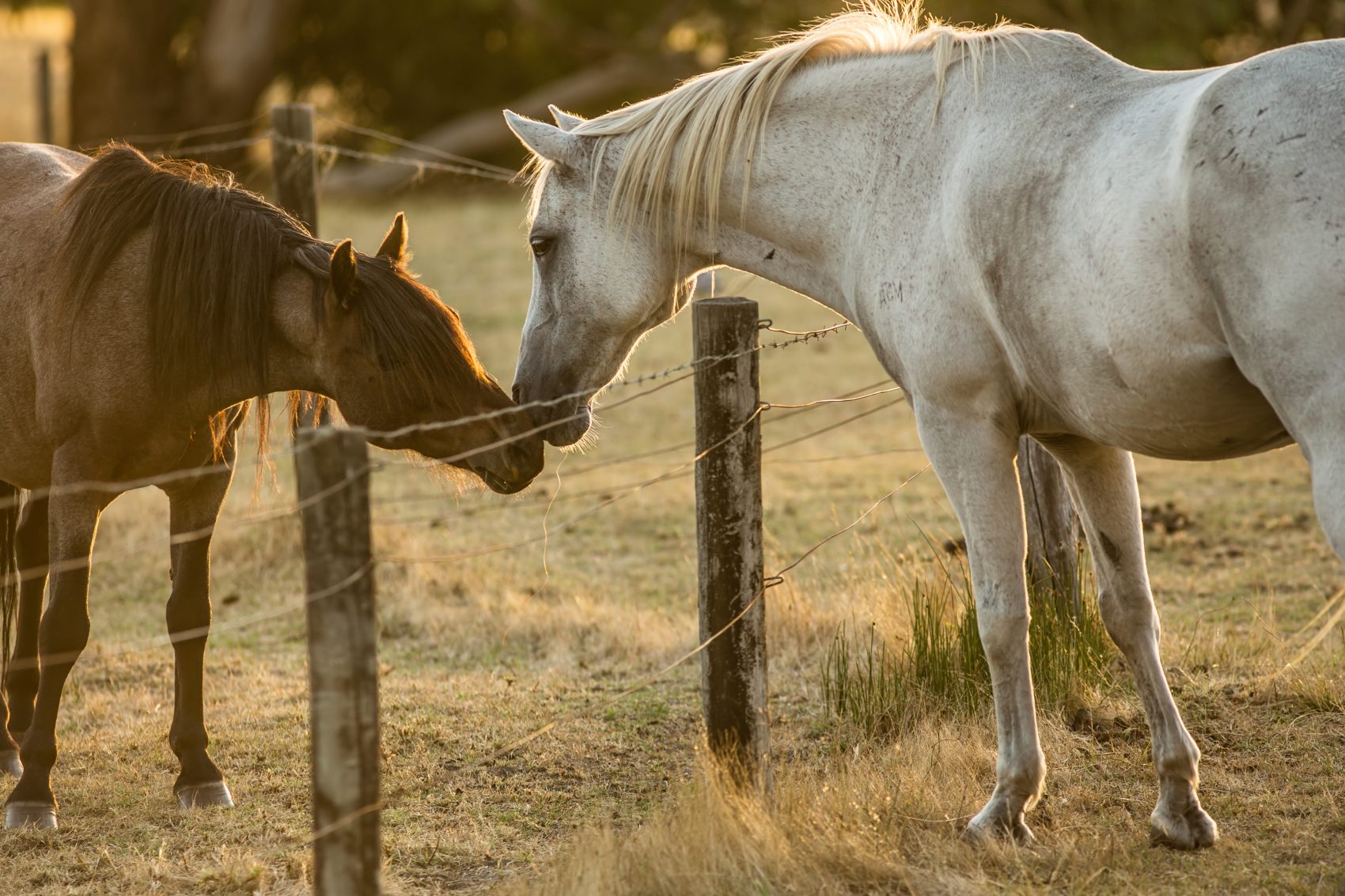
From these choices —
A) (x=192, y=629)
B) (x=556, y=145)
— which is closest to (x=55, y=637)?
(x=192, y=629)

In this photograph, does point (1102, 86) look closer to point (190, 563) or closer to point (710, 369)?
point (710, 369)

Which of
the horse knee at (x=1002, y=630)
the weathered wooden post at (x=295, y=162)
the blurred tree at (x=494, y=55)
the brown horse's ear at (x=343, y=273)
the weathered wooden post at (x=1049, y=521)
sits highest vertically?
the blurred tree at (x=494, y=55)

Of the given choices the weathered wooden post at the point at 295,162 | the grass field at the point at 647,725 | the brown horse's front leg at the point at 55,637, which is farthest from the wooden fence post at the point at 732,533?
the weathered wooden post at the point at 295,162

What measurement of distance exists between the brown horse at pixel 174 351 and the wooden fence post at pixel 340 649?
1.04 m

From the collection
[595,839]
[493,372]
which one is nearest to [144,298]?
[595,839]

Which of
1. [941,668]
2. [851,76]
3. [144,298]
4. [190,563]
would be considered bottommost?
[941,668]

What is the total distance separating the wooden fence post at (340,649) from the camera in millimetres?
2316

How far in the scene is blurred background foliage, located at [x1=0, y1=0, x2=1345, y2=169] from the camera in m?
15.0

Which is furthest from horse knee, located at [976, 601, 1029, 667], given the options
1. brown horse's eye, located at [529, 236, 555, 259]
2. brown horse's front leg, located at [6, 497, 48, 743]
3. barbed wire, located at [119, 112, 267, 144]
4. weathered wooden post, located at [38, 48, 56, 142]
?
weathered wooden post, located at [38, 48, 56, 142]

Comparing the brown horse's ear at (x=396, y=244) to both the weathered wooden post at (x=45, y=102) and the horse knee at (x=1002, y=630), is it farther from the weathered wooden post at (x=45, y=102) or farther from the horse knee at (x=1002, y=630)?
the weathered wooden post at (x=45, y=102)

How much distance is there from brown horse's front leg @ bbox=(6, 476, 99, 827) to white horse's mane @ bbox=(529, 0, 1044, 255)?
1.72 meters

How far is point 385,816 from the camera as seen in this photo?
3.66m

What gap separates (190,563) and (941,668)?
7.76ft

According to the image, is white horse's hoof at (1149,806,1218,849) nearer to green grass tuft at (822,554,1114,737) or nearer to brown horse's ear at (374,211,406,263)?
green grass tuft at (822,554,1114,737)
